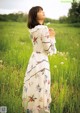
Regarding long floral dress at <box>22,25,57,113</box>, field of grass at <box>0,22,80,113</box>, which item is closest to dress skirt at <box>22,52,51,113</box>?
long floral dress at <box>22,25,57,113</box>

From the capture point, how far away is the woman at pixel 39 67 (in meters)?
1.95

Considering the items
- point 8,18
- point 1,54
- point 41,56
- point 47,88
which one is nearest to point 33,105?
point 47,88

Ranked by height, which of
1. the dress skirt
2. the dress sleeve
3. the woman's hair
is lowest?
the dress skirt

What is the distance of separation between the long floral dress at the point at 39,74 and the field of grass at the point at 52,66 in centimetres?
14

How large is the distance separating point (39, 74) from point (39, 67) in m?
0.04

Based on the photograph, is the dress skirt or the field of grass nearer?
the dress skirt

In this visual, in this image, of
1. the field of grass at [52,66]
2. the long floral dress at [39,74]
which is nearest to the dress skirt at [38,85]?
the long floral dress at [39,74]

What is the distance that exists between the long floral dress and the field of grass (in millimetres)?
136

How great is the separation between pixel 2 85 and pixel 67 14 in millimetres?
700

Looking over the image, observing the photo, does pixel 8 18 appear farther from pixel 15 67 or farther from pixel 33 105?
pixel 33 105

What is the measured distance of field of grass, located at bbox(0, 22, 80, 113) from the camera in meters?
2.21

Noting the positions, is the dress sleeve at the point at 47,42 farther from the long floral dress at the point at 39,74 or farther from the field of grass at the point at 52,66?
the field of grass at the point at 52,66

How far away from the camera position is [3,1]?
2.38m

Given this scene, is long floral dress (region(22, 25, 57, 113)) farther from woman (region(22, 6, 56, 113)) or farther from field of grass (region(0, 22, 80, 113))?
field of grass (region(0, 22, 80, 113))
